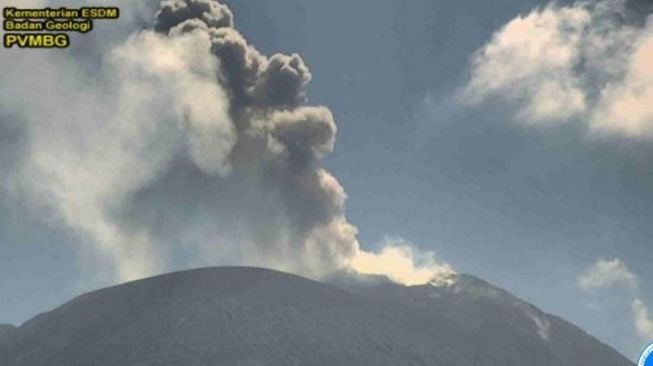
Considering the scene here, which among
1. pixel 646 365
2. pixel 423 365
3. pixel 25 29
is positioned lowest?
pixel 646 365

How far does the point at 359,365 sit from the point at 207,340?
40.8 meters

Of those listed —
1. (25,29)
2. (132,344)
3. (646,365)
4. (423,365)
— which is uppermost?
(132,344)

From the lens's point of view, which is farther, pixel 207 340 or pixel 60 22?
pixel 207 340

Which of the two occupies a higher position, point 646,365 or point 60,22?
point 60,22

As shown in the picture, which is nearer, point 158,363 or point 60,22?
point 60,22

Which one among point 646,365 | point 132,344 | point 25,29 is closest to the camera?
point 646,365

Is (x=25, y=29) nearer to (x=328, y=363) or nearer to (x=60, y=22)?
(x=60, y=22)

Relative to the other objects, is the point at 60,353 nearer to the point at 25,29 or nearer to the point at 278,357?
the point at 278,357

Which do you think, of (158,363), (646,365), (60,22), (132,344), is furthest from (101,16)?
(132,344)

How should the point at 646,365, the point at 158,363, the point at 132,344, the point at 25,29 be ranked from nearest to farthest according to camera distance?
the point at 646,365 < the point at 25,29 < the point at 158,363 < the point at 132,344

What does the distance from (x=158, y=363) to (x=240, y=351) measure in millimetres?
21043

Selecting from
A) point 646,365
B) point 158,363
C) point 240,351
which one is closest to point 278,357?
point 240,351

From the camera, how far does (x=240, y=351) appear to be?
195000mm

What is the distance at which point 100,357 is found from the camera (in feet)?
626
